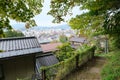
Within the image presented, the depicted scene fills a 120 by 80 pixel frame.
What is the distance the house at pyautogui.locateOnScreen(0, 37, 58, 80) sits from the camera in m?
7.99

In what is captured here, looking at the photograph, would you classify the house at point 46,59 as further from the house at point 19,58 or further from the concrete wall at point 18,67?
the concrete wall at point 18,67

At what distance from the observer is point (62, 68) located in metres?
7.23

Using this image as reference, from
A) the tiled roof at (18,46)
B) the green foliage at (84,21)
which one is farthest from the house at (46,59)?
the green foliage at (84,21)

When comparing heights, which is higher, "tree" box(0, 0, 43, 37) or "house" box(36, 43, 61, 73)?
"tree" box(0, 0, 43, 37)

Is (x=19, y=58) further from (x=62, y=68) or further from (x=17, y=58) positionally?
(x=62, y=68)

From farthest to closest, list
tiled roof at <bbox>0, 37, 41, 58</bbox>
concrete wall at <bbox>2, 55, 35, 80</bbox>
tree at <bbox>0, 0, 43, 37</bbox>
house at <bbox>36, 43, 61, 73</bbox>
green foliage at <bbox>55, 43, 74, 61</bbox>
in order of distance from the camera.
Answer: green foliage at <bbox>55, 43, 74, 61</bbox> → house at <bbox>36, 43, 61, 73</bbox> → concrete wall at <bbox>2, 55, 35, 80</bbox> → tiled roof at <bbox>0, 37, 41, 58</bbox> → tree at <bbox>0, 0, 43, 37</bbox>

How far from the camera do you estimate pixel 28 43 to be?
924 cm

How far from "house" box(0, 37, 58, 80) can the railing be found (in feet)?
5.12

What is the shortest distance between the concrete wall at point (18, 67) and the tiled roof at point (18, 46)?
1.60 ft

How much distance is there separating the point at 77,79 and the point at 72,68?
1.19 meters

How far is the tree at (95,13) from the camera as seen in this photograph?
179 inches

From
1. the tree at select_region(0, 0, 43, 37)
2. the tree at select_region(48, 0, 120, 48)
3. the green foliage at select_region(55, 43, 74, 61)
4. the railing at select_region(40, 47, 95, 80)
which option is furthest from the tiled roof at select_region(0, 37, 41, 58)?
the tree at select_region(0, 0, 43, 37)

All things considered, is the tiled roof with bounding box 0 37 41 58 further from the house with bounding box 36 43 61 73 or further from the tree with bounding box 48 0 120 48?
the tree with bounding box 48 0 120 48

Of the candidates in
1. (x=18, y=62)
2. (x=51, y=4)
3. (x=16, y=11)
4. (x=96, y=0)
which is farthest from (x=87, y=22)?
(x=18, y=62)
